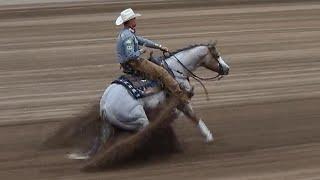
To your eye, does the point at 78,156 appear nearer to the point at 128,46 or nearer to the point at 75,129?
the point at 75,129

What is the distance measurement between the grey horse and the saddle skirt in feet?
0.15

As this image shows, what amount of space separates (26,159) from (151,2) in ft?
54.2

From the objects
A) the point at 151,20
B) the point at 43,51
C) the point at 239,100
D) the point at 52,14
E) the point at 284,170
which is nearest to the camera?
the point at 284,170

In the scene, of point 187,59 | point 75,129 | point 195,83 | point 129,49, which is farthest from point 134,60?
point 195,83

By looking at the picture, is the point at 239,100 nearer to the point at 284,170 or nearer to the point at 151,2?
the point at 284,170

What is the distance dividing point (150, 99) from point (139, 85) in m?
0.22

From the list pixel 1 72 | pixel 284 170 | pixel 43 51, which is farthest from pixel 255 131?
pixel 43 51

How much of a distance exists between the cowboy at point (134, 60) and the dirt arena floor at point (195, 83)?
2.91 feet

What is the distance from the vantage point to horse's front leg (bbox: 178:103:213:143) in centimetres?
830

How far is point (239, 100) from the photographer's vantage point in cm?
1125

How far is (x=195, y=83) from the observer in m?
12.7

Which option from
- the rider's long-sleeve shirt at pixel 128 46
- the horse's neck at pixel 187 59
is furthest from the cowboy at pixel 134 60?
the horse's neck at pixel 187 59

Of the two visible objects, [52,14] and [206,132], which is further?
[52,14]

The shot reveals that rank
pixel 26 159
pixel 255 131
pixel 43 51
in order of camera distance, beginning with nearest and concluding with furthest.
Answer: pixel 26 159 < pixel 255 131 < pixel 43 51
